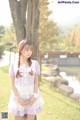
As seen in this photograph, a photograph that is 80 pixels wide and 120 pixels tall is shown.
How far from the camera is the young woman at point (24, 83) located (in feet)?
6.91

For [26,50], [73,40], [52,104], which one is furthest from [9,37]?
[26,50]

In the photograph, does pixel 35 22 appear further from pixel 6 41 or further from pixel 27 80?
Result: pixel 6 41

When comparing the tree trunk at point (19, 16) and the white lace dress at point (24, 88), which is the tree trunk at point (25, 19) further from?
the white lace dress at point (24, 88)

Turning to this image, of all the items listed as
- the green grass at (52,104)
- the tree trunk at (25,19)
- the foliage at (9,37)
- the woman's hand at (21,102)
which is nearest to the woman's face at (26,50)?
the woman's hand at (21,102)

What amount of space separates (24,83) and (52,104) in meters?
1.82

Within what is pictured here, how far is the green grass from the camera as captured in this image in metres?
3.49

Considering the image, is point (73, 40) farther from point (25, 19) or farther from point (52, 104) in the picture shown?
point (25, 19)

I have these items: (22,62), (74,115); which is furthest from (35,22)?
(74,115)

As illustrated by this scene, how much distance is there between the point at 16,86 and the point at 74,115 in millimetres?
1596

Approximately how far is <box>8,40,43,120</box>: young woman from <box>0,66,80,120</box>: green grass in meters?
1.20

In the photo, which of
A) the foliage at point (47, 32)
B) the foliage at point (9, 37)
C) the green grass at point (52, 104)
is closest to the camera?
the green grass at point (52, 104)

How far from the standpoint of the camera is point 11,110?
7.09 feet

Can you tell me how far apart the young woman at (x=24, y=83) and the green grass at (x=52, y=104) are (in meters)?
1.20

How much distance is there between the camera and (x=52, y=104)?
12.8ft
